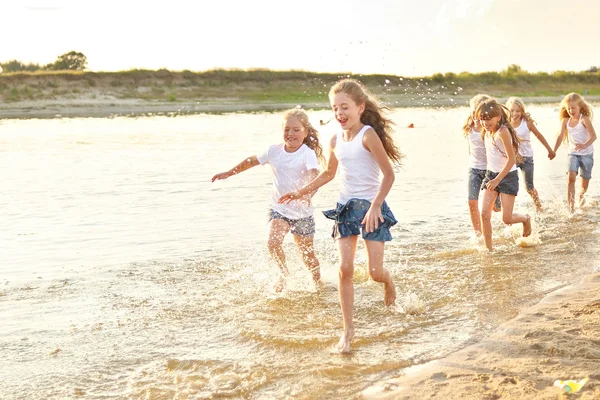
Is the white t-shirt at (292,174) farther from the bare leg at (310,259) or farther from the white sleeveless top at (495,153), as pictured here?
the white sleeveless top at (495,153)

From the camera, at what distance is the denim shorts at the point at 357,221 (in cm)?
522

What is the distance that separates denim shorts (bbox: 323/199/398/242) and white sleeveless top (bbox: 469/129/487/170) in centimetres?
331

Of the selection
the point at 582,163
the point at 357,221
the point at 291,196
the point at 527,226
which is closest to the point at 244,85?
the point at 582,163

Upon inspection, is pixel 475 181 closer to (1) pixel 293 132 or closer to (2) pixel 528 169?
(2) pixel 528 169

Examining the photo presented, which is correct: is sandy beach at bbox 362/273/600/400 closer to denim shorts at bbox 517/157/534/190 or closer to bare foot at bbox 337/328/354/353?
bare foot at bbox 337/328/354/353

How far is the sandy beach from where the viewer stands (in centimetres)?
393

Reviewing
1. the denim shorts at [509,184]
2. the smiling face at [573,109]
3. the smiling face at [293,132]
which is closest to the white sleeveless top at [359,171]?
the smiling face at [293,132]

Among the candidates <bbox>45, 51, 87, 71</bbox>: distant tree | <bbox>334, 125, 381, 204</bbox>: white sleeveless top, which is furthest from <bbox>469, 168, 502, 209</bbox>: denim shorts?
<bbox>45, 51, 87, 71</bbox>: distant tree

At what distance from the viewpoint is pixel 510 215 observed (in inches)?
314

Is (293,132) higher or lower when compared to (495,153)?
higher

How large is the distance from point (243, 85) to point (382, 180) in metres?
45.1

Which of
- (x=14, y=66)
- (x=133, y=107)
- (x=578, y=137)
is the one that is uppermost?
(x=14, y=66)

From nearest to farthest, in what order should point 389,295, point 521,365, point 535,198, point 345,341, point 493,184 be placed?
point 521,365 → point 345,341 → point 389,295 → point 493,184 → point 535,198

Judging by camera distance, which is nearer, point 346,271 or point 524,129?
point 346,271
